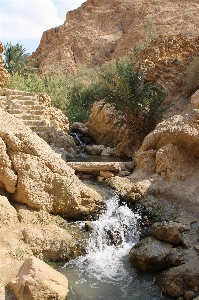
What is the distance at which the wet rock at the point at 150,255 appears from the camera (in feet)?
14.1

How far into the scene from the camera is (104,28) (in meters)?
34.9

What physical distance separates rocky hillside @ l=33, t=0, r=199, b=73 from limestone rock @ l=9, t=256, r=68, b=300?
27566 millimetres

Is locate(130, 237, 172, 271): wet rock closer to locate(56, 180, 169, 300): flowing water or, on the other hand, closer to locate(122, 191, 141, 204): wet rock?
locate(56, 180, 169, 300): flowing water

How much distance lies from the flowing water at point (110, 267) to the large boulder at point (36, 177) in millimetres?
455

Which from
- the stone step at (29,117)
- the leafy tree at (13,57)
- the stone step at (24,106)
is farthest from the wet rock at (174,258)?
the leafy tree at (13,57)

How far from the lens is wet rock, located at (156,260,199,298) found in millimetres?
3783

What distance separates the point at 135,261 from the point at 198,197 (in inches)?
86.6

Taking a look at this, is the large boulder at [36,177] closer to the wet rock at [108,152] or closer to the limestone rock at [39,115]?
the limestone rock at [39,115]

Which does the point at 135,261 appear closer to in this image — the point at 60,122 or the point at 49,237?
the point at 49,237

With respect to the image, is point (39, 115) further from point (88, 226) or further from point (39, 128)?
point (88, 226)

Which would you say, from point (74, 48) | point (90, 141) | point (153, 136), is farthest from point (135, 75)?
point (74, 48)

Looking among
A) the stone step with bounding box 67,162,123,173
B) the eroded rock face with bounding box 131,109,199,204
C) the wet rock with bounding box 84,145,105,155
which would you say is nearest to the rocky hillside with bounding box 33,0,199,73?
the wet rock with bounding box 84,145,105,155

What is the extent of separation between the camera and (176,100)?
11.6 meters

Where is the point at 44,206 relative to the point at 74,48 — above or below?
below
